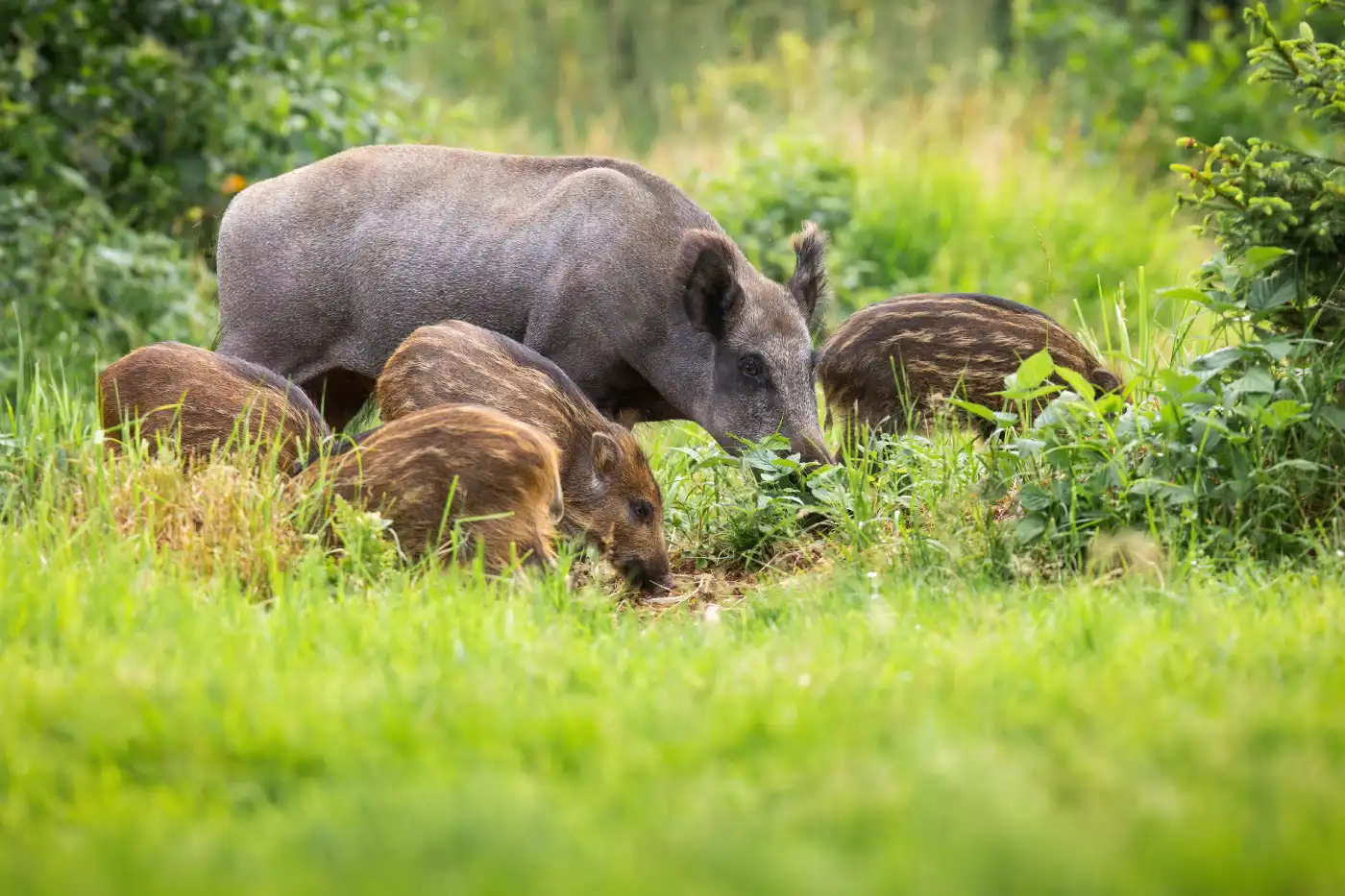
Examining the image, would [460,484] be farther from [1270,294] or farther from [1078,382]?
[1270,294]

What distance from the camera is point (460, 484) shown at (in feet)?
15.8

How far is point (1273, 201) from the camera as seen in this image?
4.72m

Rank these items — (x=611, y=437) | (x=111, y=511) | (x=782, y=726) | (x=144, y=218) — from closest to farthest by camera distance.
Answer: (x=782, y=726), (x=111, y=511), (x=611, y=437), (x=144, y=218)

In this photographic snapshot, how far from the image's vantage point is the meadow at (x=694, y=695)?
247 cm

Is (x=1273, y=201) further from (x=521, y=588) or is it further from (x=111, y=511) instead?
(x=111, y=511)

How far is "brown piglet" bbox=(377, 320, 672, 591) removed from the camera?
5480 millimetres

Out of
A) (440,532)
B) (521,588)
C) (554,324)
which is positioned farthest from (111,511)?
(554,324)

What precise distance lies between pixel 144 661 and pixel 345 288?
3.56 m

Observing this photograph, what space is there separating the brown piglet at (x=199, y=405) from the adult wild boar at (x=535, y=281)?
1.10 meters

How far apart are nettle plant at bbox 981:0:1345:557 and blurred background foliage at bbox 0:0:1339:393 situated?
1210mm

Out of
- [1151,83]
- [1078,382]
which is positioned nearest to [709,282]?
[1078,382]

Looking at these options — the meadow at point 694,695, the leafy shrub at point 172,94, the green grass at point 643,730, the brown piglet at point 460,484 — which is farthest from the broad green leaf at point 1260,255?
the leafy shrub at point 172,94

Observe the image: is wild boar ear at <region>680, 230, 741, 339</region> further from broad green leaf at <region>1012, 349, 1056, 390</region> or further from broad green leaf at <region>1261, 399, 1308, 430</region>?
broad green leaf at <region>1261, 399, 1308, 430</region>

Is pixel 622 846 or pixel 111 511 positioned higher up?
pixel 622 846
